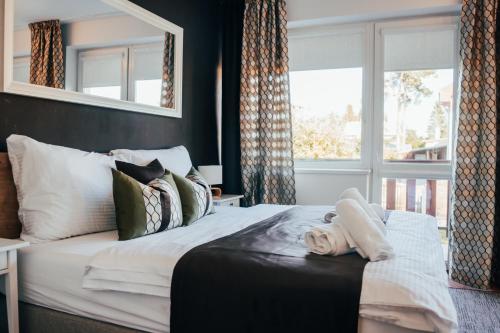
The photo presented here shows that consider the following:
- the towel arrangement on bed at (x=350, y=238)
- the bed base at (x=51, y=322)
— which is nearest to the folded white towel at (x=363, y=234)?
the towel arrangement on bed at (x=350, y=238)

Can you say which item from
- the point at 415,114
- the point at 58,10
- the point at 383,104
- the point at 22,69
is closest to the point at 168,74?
the point at 58,10

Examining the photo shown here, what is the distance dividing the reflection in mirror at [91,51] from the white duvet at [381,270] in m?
1.13

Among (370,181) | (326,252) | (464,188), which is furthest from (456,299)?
(326,252)

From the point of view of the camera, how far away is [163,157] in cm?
306

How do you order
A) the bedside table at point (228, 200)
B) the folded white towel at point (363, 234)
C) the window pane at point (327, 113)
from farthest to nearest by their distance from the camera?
the window pane at point (327, 113) < the bedside table at point (228, 200) < the folded white towel at point (363, 234)

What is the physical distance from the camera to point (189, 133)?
3.91 meters

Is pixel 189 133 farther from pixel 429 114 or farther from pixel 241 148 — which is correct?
pixel 429 114

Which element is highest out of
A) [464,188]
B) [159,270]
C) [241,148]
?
[241,148]

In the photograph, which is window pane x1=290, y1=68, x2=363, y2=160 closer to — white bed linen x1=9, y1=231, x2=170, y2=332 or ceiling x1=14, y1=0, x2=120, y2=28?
ceiling x1=14, y1=0, x2=120, y2=28

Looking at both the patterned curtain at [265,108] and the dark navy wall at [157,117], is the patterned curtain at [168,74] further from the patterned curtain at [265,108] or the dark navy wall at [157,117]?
the patterned curtain at [265,108]

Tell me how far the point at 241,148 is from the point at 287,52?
1.02 meters

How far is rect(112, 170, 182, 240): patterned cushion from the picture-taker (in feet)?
6.78

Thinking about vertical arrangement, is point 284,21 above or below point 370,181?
above

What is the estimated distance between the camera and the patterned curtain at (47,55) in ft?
7.55
